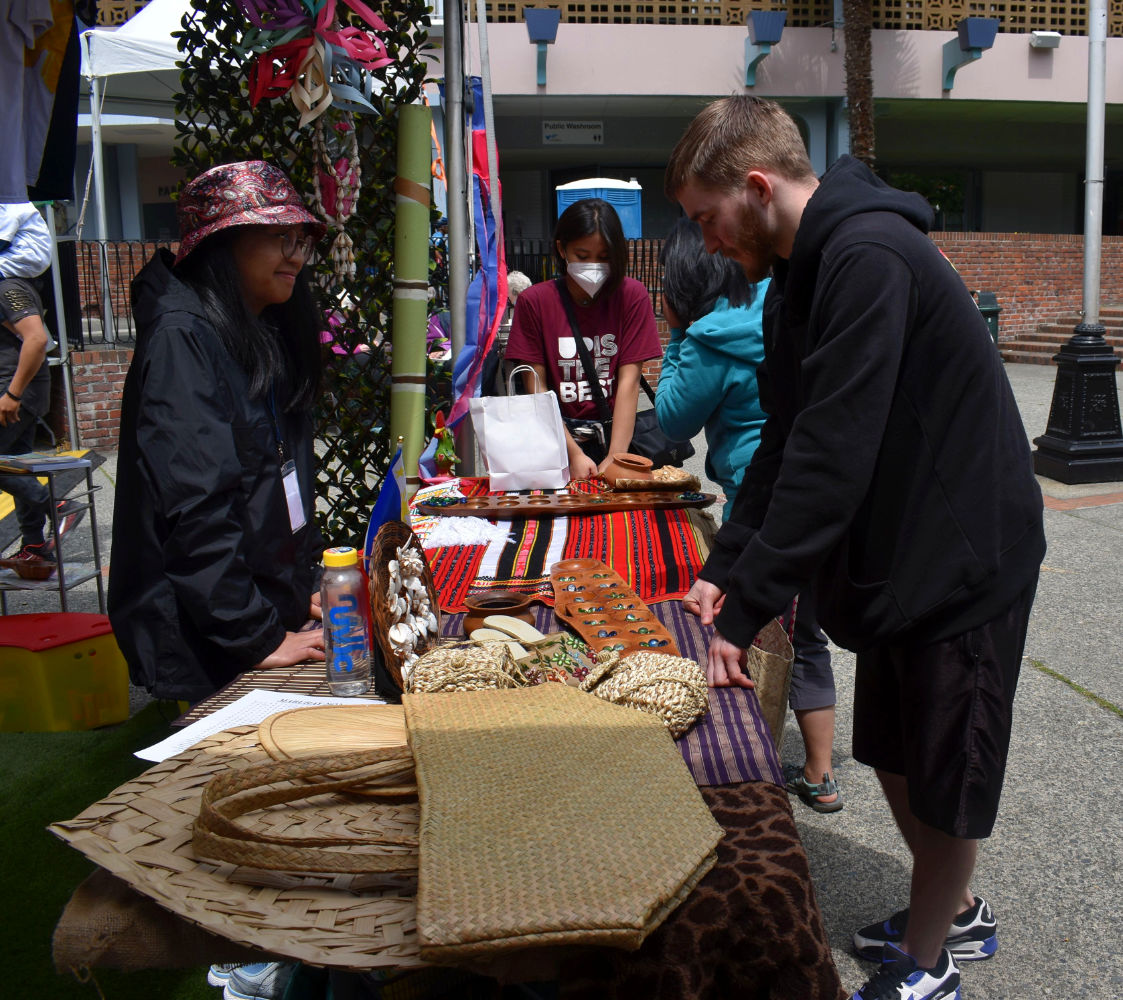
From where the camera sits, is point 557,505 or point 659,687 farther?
point 557,505

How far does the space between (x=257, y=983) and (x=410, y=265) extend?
7.10 ft

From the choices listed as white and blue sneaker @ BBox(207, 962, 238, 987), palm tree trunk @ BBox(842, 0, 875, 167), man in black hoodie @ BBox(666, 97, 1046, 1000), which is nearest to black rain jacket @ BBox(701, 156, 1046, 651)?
man in black hoodie @ BBox(666, 97, 1046, 1000)

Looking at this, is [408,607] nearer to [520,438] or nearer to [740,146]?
[740,146]

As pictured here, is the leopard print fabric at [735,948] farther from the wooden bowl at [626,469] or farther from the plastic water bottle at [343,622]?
the wooden bowl at [626,469]

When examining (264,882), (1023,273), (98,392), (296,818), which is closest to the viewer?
(264,882)

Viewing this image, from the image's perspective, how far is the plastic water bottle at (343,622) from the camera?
2.02 metres

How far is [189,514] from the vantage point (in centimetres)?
213

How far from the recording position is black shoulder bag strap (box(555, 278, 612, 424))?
4203mm

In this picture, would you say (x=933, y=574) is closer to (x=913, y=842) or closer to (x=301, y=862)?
(x=913, y=842)

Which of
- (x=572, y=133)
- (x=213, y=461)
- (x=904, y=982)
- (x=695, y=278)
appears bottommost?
(x=904, y=982)

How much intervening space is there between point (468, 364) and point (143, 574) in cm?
177

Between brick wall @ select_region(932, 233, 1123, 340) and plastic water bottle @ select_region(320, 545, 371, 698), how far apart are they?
55.2ft

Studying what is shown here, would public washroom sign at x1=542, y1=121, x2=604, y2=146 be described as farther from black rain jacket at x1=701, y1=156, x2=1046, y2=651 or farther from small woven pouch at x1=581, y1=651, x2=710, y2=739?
small woven pouch at x1=581, y1=651, x2=710, y2=739

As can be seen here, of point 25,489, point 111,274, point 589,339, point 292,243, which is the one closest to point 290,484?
point 292,243
